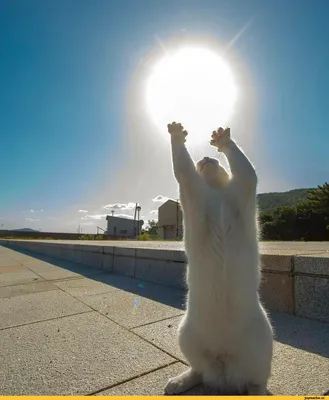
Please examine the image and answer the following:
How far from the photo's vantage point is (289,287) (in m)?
3.03

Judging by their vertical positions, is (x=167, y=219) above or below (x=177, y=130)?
above

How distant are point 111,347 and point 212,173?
169 cm

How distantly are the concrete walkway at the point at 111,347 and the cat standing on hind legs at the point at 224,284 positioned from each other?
26cm

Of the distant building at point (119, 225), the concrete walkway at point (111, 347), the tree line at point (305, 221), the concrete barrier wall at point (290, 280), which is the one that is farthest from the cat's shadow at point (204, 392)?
the distant building at point (119, 225)

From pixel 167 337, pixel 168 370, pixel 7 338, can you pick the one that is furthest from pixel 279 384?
pixel 7 338

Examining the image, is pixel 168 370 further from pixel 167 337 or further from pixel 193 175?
pixel 193 175

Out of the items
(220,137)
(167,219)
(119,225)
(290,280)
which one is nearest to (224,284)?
(220,137)

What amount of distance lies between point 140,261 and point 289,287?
3022mm

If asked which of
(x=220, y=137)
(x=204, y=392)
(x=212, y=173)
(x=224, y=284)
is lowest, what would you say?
(x=204, y=392)

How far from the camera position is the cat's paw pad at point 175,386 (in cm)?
171

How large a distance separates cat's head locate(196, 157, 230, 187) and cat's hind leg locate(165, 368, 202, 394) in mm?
1191

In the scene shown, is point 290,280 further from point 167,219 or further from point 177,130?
point 167,219

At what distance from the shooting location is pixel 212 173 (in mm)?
1796

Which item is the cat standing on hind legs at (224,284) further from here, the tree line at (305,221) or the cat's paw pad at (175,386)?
the tree line at (305,221)
